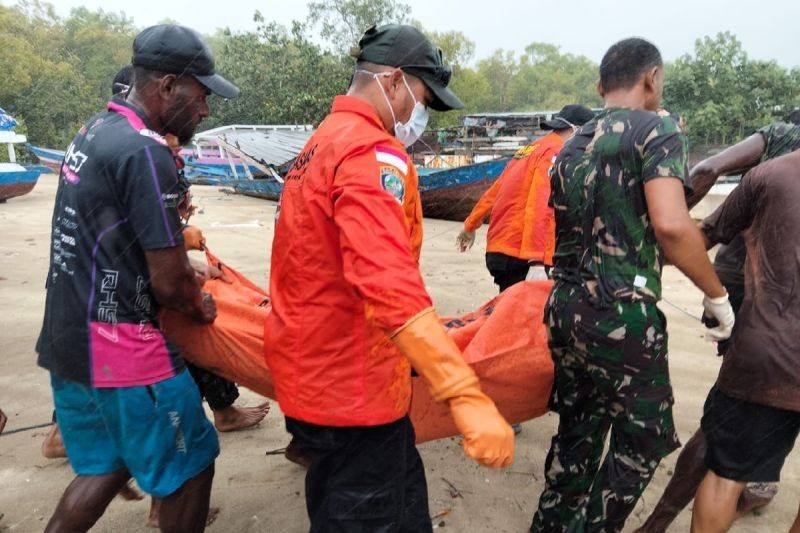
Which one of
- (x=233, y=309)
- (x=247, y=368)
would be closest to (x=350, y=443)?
(x=247, y=368)

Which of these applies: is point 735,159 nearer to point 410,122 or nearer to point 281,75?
point 410,122

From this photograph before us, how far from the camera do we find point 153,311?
6.10ft

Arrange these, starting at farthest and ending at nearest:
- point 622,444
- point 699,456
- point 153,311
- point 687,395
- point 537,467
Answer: point 687,395
point 537,467
point 699,456
point 622,444
point 153,311

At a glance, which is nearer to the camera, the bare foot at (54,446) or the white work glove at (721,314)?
the white work glove at (721,314)

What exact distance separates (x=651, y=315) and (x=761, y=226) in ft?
1.98

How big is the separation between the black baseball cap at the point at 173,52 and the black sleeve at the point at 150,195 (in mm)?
312

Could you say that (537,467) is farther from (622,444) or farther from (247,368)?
(247,368)

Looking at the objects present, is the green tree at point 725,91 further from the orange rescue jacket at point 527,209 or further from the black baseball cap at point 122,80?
the black baseball cap at point 122,80

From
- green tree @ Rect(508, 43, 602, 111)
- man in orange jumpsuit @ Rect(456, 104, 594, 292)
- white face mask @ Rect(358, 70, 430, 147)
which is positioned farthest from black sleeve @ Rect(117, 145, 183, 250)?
green tree @ Rect(508, 43, 602, 111)

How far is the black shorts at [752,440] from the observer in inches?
81.0

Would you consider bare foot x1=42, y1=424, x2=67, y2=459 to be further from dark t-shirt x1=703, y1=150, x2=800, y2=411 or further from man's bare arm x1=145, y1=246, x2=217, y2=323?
dark t-shirt x1=703, y1=150, x2=800, y2=411

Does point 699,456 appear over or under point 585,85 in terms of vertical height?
under

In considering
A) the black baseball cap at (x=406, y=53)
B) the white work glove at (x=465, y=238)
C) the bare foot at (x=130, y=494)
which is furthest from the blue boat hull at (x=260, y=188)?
the black baseball cap at (x=406, y=53)

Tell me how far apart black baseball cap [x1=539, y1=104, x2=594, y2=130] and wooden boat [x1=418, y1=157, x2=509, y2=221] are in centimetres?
904
